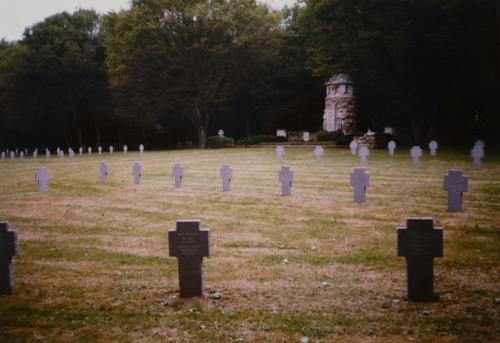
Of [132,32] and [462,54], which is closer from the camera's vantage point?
[462,54]

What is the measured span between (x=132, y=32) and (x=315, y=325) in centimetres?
4298

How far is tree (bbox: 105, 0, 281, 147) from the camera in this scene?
4356 cm

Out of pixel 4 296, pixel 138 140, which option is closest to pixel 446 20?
pixel 4 296

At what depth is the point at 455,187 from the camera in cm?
1098

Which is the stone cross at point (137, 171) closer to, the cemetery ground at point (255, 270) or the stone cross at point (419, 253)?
the cemetery ground at point (255, 270)

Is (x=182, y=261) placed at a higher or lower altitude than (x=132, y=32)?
lower

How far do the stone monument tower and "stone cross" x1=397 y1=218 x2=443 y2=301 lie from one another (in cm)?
3997

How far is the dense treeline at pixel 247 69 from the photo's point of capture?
110 feet

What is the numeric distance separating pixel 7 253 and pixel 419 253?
540 centimetres

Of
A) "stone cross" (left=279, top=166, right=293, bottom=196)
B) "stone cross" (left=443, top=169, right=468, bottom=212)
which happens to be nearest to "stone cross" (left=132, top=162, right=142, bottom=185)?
"stone cross" (left=279, top=166, right=293, bottom=196)

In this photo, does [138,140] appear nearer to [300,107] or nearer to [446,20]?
[300,107]

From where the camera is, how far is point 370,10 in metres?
33.9

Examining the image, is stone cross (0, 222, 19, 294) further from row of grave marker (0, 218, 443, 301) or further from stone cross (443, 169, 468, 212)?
stone cross (443, 169, 468, 212)

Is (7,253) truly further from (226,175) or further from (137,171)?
(137,171)
